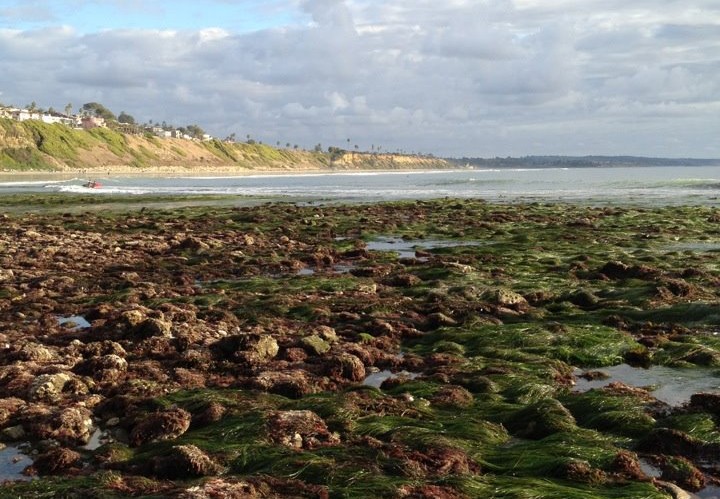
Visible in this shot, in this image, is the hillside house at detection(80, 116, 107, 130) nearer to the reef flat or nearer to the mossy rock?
the reef flat

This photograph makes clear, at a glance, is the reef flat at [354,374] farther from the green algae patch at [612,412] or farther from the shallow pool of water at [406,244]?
the shallow pool of water at [406,244]

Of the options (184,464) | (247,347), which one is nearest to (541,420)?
(184,464)

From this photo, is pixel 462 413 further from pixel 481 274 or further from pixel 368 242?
pixel 368 242

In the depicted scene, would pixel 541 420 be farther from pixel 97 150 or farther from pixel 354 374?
pixel 97 150

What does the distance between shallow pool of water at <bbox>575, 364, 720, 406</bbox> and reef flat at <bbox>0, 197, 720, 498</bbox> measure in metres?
0.07

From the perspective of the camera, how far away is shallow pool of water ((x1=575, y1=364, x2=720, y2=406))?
7.74m

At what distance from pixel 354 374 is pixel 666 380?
3774 millimetres

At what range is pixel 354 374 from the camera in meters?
8.22

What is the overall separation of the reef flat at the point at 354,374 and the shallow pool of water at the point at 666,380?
7cm

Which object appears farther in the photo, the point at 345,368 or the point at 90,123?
the point at 90,123

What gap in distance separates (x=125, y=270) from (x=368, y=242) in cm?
869

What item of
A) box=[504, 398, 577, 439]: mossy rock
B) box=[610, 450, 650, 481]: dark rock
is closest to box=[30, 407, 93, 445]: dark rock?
box=[504, 398, 577, 439]: mossy rock

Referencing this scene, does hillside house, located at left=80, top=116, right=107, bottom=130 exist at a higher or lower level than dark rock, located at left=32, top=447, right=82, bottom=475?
higher

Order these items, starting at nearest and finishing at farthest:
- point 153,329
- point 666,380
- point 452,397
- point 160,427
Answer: point 160,427 < point 452,397 < point 666,380 < point 153,329
